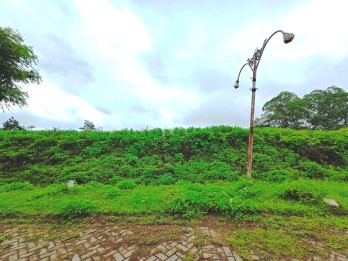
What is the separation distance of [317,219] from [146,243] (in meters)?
4.00

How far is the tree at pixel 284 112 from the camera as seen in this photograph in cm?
3725

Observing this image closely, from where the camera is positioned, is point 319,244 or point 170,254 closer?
point 170,254

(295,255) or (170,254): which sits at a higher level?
(295,255)

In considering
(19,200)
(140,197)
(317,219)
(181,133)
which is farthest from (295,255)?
(19,200)

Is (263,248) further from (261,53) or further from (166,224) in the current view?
(261,53)

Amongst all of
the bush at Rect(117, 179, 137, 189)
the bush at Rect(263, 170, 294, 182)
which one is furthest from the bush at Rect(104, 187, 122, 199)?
the bush at Rect(263, 170, 294, 182)

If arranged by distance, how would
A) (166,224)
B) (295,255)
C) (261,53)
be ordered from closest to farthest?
(295,255), (166,224), (261,53)

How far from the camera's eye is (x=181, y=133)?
927 centimetres

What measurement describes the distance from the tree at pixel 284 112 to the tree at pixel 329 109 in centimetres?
227

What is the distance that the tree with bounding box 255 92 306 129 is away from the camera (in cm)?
3725

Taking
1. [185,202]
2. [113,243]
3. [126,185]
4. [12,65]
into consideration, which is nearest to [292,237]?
[185,202]

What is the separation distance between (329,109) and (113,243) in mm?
48184

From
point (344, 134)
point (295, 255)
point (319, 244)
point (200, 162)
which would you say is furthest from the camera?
point (344, 134)

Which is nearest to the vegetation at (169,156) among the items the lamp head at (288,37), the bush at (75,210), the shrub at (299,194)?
the shrub at (299,194)
